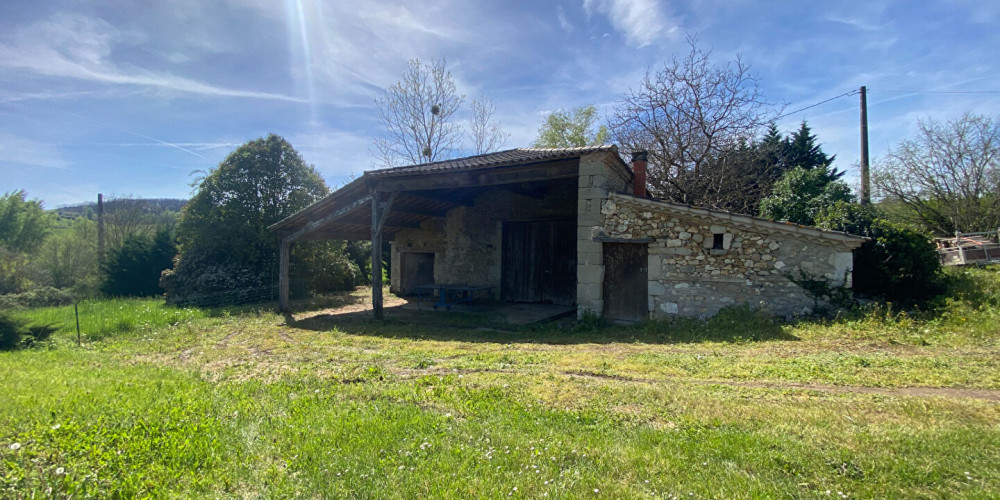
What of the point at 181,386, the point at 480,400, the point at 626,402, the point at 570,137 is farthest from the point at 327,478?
the point at 570,137

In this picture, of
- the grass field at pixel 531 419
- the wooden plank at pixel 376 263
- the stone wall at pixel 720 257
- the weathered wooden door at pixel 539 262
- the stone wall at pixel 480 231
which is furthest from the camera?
the stone wall at pixel 480 231

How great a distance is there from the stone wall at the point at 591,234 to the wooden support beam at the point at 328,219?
5.13m

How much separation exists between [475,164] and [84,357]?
7.27m

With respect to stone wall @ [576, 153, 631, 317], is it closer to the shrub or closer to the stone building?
the stone building

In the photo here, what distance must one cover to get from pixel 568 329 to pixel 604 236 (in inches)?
81.7

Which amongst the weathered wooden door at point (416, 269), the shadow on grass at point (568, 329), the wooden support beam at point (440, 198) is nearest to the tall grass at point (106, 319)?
the shadow on grass at point (568, 329)

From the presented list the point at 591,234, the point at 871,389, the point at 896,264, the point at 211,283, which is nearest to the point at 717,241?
the point at 591,234

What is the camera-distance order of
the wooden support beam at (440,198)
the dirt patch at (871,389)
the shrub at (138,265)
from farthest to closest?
the shrub at (138,265)
the wooden support beam at (440,198)
the dirt patch at (871,389)

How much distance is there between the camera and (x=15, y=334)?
25.4 feet

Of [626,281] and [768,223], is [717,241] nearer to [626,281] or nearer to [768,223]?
[768,223]

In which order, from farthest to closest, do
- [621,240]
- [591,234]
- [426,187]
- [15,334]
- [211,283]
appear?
[211,283] < [426,187] < [591,234] < [621,240] < [15,334]

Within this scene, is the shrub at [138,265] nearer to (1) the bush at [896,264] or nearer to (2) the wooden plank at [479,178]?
(2) the wooden plank at [479,178]

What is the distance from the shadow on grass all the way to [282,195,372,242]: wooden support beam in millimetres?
2397

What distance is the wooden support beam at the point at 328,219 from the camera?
10805 millimetres
